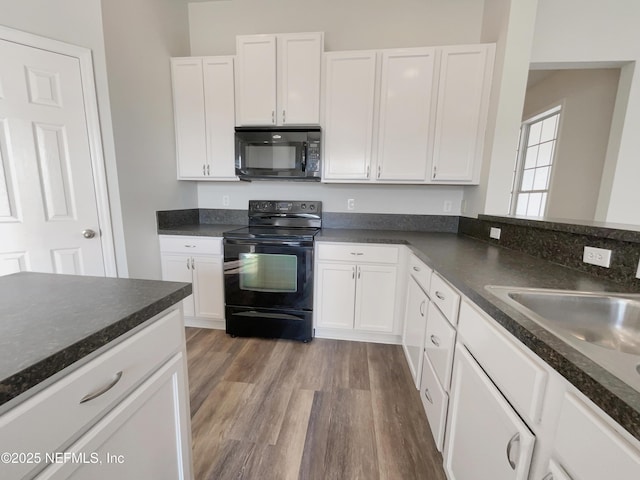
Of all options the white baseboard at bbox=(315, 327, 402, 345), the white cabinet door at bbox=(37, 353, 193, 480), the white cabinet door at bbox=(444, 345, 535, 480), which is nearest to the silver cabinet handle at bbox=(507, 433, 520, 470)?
the white cabinet door at bbox=(444, 345, 535, 480)

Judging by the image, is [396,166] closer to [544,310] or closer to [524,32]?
[524,32]

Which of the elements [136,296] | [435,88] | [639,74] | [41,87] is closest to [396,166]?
[435,88]

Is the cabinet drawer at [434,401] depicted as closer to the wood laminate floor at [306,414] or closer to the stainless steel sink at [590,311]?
the wood laminate floor at [306,414]

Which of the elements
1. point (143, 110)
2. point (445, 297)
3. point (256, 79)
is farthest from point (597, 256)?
point (143, 110)

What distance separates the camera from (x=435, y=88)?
2217mm

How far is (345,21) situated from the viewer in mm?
2494

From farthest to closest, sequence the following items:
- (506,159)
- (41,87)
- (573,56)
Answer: (573,56) < (506,159) < (41,87)

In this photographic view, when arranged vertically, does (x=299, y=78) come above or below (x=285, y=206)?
above

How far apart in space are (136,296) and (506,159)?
2.40m

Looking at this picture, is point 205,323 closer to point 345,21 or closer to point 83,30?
point 83,30

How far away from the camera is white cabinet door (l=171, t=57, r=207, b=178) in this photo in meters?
2.45

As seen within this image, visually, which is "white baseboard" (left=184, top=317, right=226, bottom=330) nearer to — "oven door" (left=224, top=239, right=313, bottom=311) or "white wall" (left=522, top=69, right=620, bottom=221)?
"oven door" (left=224, top=239, right=313, bottom=311)

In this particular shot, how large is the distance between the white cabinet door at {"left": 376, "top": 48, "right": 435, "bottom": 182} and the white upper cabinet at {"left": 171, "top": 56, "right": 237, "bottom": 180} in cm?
132

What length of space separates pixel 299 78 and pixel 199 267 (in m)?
1.80
